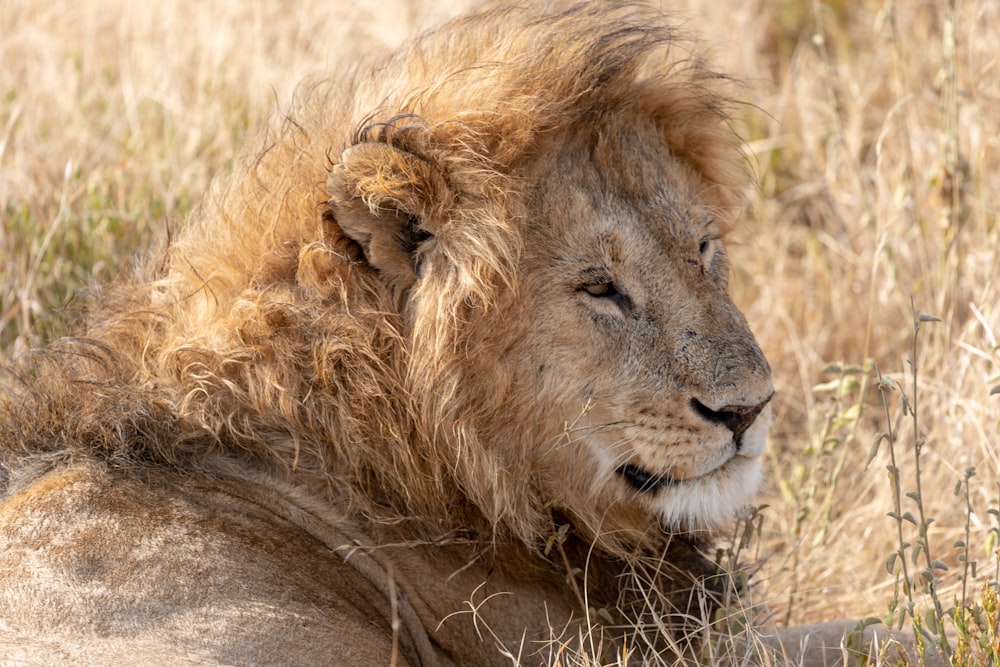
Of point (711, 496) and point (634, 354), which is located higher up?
point (634, 354)

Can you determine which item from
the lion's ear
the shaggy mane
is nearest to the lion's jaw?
the shaggy mane

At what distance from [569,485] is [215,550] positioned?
2.90ft

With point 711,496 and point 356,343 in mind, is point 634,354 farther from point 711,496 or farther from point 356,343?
point 356,343

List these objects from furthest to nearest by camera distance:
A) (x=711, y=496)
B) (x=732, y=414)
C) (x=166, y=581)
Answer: (x=711, y=496)
(x=732, y=414)
(x=166, y=581)

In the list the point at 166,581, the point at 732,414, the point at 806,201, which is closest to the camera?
the point at 166,581

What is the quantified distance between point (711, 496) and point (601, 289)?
0.58m

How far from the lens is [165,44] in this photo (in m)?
6.58

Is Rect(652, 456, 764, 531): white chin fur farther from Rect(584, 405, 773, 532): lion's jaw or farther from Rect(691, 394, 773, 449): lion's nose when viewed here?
Rect(691, 394, 773, 449): lion's nose

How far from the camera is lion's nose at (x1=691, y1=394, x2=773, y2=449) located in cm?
291

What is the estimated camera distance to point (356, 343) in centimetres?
296

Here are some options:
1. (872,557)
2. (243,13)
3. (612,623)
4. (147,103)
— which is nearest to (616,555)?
(612,623)

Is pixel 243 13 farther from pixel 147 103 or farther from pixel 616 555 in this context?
pixel 616 555

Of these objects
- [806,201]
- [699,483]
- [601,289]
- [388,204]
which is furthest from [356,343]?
[806,201]

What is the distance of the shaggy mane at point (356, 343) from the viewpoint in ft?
9.68
